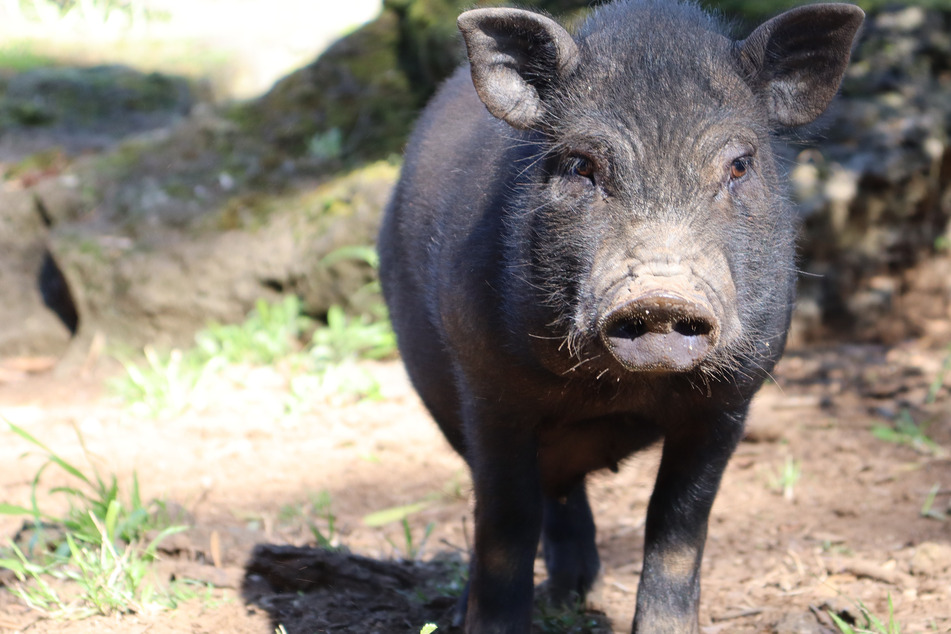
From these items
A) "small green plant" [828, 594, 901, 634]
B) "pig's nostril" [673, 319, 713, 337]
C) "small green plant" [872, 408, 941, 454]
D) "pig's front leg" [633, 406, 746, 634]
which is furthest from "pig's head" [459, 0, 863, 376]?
"small green plant" [872, 408, 941, 454]

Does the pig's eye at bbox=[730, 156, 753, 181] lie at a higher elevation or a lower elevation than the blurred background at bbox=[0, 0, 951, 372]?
higher

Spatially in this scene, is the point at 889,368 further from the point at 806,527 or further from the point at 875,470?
the point at 806,527

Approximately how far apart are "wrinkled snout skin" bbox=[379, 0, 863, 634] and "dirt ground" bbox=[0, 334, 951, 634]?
0.58 meters

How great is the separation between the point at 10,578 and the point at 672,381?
2365 mm

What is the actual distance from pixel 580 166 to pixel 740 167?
459 millimetres

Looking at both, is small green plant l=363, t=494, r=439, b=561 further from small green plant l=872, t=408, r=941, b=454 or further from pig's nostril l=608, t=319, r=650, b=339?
small green plant l=872, t=408, r=941, b=454

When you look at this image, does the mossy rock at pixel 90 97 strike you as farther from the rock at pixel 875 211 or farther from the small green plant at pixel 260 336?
the rock at pixel 875 211

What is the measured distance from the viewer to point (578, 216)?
112 inches

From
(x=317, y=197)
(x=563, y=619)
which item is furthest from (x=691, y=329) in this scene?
(x=317, y=197)

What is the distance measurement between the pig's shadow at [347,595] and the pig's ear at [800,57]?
6.26ft

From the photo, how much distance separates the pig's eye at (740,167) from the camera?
9.48 feet

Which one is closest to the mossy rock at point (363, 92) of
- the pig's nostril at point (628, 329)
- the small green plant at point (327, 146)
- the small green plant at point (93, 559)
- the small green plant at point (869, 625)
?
the small green plant at point (327, 146)

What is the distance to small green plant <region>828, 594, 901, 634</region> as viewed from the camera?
3.12 m

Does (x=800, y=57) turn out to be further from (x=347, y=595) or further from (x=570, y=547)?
(x=347, y=595)
